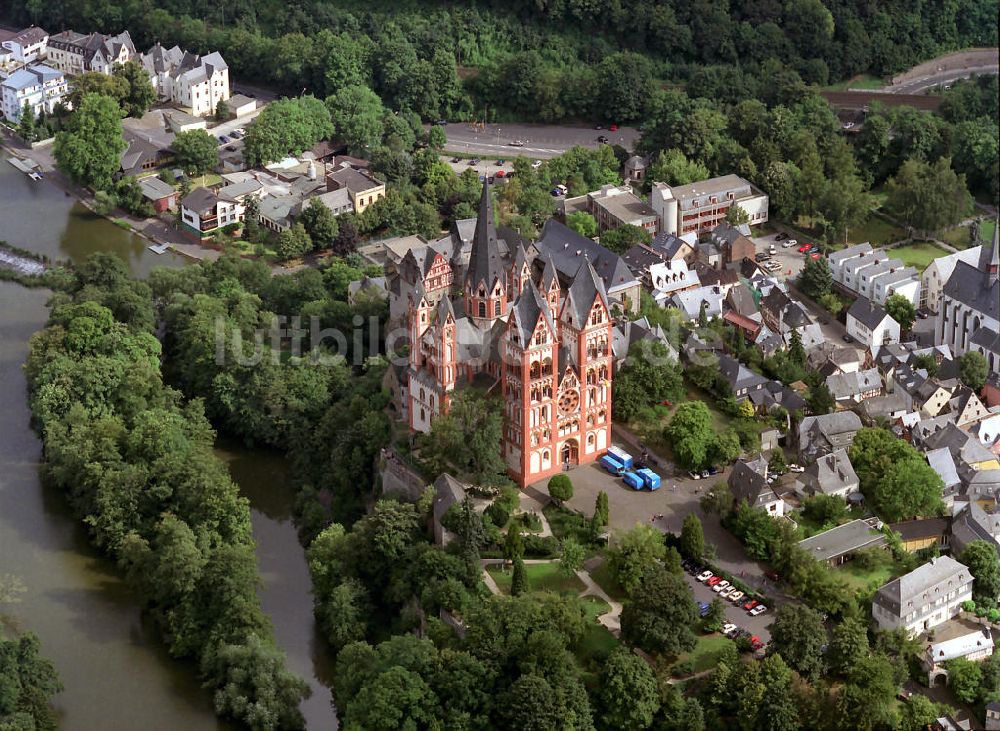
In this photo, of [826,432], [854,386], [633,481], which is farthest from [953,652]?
[854,386]

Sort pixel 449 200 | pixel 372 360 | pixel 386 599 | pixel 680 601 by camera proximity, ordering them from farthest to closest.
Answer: pixel 449 200, pixel 372 360, pixel 386 599, pixel 680 601

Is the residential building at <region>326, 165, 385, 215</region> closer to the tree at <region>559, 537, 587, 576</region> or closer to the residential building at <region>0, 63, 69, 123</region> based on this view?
the residential building at <region>0, 63, 69, 123</region>

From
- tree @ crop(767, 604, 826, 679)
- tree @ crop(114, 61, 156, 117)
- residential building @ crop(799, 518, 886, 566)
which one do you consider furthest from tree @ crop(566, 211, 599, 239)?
tree @ crop(767, 604, 826, 679)

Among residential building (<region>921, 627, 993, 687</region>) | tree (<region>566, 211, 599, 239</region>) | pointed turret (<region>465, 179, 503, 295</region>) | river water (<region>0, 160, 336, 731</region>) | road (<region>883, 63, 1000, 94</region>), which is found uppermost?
pointed turret (<region>465, 179, 503, 295</region>)

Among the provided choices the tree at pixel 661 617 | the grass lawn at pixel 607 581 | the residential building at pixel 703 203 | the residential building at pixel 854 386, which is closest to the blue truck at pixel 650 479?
the grass lawn at pixel 607 581

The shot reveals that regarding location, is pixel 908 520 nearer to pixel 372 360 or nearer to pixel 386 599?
pixel 386 599

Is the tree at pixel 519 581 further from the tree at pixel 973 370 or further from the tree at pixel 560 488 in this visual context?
the tree at pixel 973 370

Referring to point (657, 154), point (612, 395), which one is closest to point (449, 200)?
point (657, 154)
